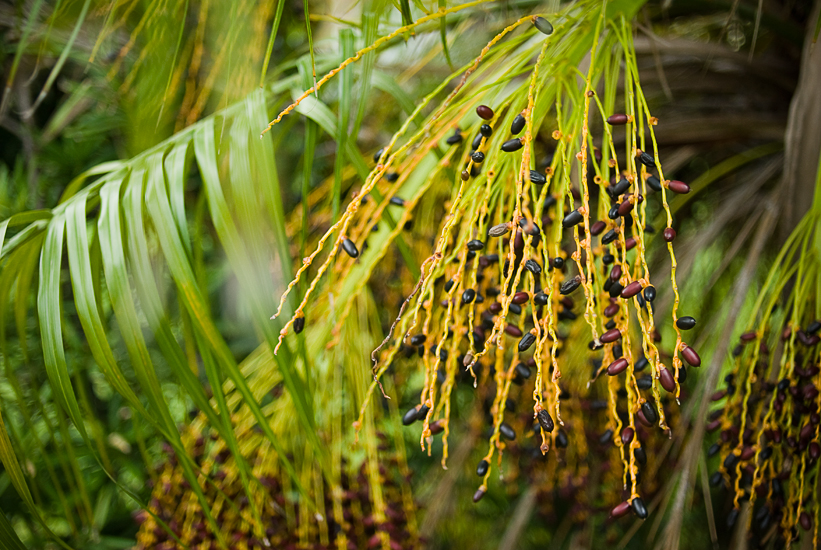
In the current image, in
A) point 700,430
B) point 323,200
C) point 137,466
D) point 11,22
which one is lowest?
point 700,430

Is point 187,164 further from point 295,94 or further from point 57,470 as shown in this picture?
point 57,470

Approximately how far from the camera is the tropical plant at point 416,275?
2.23 ft

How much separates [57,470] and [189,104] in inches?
41.2

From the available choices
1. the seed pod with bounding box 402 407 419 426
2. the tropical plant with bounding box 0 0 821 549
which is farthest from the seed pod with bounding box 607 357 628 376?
the seed pod with bounding box 402 407 419 426

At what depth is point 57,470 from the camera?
1516 mm

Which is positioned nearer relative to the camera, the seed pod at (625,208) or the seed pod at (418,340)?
the seed pod at (625,208)

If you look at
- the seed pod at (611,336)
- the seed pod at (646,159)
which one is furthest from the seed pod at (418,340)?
the seed pod at (646,159)

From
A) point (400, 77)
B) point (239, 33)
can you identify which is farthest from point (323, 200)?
point (239, 33)

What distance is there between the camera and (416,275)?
0.85 m

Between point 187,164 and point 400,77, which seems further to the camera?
point 400,77

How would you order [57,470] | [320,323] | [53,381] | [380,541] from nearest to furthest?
[53,381] → [380,541] → [320,323] → [57,470]

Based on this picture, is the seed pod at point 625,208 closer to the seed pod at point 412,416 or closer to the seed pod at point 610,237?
the seed pod at point 610,237

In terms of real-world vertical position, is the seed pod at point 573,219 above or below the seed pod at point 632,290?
above

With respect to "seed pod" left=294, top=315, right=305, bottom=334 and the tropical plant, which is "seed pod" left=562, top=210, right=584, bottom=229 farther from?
"seed pod" left=294, top=315, right=305, bottom=334
